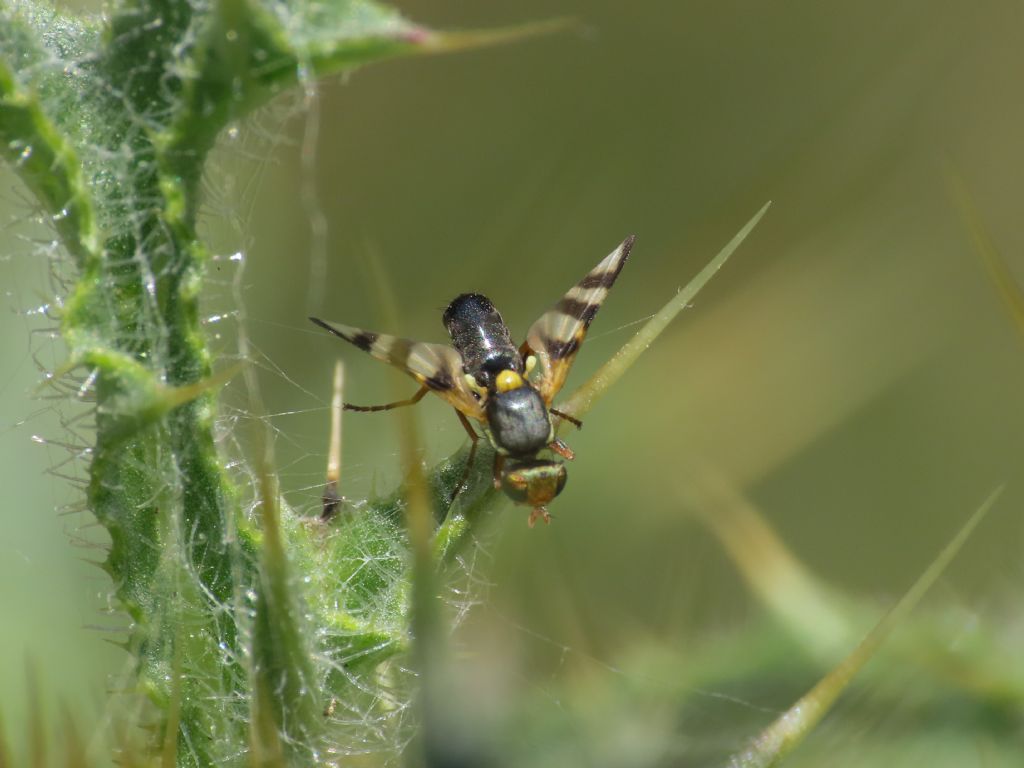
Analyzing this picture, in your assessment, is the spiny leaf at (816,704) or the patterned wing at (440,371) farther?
the patterned wing at (440,371)

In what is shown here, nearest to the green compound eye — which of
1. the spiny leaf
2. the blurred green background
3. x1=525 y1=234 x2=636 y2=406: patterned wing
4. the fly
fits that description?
the fly

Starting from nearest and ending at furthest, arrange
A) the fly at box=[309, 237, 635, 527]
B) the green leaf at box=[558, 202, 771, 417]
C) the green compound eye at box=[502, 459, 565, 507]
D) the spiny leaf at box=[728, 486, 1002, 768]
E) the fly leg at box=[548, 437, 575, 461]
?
the spiny leaf at box=[728, 486, 1002, 768], the green leaf at box=[558, 202, 771, 417], the green compound eye at box=[502, 459, 565, 507], the fly at box=[309, 237, 635, 527], the fly leg at box=[548, 437, 575, 461]

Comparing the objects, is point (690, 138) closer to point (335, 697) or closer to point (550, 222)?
point (550, 222)

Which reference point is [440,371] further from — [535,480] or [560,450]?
[535,480]

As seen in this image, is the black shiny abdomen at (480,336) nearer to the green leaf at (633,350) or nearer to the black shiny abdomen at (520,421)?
the black shiny abdomen at (520,421)

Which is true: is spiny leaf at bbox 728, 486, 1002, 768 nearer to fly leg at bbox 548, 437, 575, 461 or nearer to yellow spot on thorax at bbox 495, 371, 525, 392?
fly leg at bbox 548, 437, 575, 461

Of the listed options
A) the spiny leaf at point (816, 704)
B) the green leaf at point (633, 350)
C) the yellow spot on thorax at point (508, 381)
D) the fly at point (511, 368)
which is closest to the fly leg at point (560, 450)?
the fly at point (511, 368)
